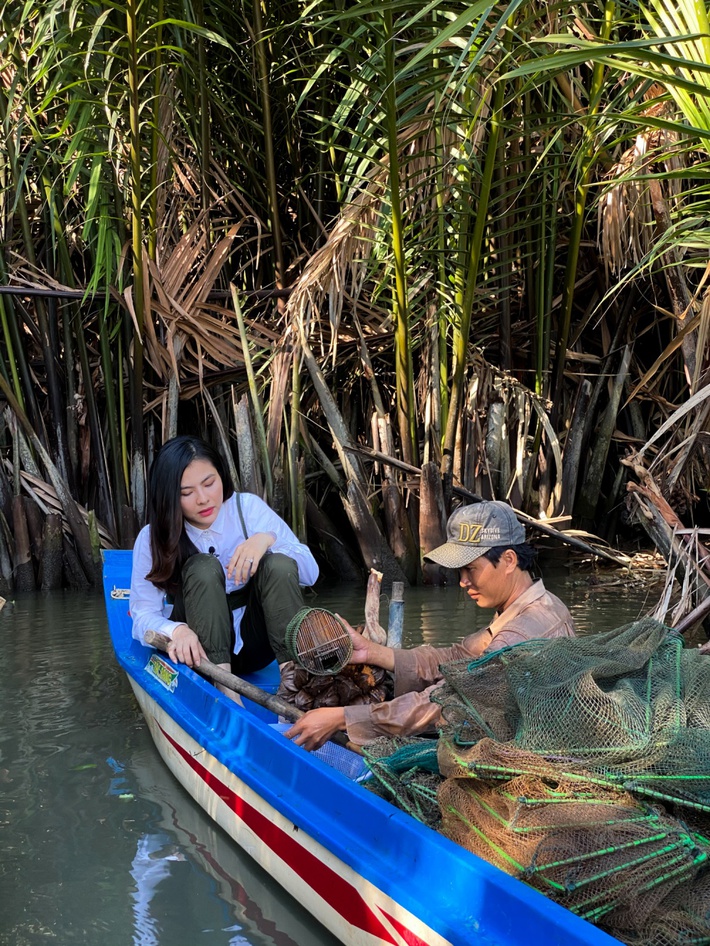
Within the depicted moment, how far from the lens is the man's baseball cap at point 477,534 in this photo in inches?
132

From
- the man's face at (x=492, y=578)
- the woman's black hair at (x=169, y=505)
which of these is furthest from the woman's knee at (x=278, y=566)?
the man's face at (x=492, y=578)

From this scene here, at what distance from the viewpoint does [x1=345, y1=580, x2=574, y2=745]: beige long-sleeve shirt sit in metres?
3.16

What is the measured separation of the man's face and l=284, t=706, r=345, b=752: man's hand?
580mm

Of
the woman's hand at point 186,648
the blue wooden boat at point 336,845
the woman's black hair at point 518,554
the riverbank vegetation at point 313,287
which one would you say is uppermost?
the riverbank vegetation at point 313,287

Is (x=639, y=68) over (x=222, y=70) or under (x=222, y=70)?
under

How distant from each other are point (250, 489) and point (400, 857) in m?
5.54

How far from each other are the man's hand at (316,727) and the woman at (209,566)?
37.5 inches

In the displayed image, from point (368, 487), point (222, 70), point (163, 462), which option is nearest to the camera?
point (163, 462)

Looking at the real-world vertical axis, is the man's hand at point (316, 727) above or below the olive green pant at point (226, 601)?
below

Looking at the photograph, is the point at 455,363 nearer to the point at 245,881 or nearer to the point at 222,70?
the point at 222,70

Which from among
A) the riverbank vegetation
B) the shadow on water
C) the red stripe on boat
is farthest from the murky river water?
the riverbank vegetation

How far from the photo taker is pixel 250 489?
25.5 ft

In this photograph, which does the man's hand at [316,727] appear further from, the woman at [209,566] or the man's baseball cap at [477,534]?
the woman at [209,566]

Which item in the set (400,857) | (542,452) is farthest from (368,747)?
(542,452)
